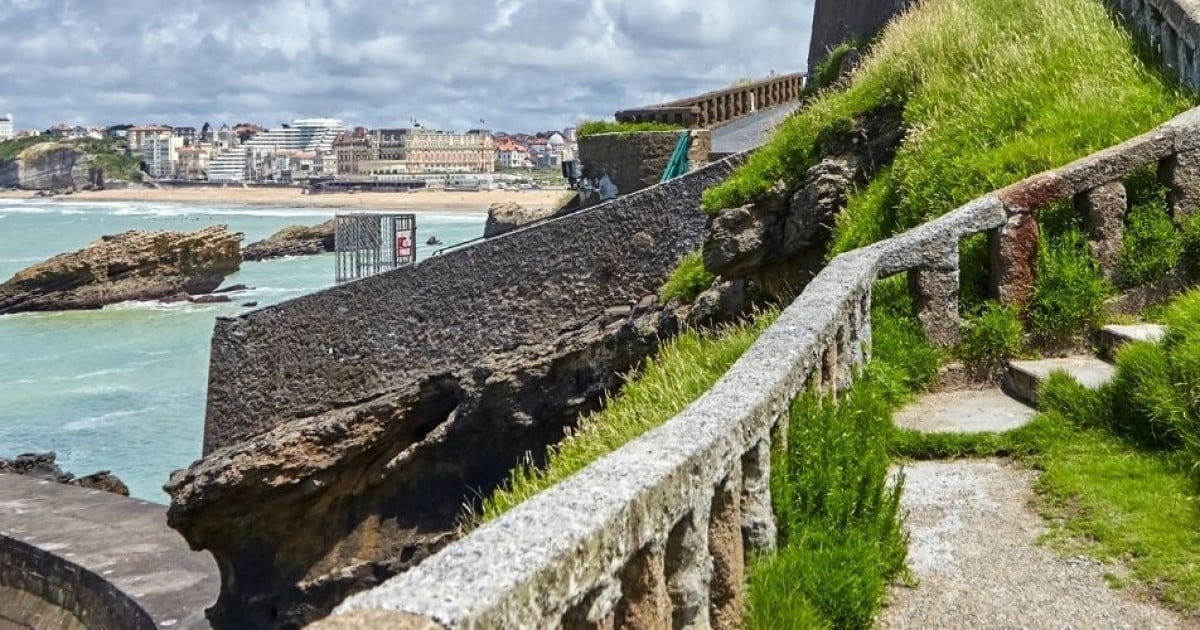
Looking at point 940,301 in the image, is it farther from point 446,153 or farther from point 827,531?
point 446,153

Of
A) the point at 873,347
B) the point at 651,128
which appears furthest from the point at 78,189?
the point at 873,347

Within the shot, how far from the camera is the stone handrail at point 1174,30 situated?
8039 millimetres

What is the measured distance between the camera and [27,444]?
27406 millimetres

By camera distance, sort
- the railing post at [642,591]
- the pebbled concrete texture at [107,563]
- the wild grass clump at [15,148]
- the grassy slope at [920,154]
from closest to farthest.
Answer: the railing post at [642,591]
the grassy slope at [920,154]
the pebbled concrete texture at [107,563]
the wild grass clump at [15,148]

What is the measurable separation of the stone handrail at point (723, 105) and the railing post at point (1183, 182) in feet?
47.4

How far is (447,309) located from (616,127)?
9.22m

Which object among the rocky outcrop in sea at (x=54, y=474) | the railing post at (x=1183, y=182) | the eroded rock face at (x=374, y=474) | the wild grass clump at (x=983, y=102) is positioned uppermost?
the wild grass clump at (x=983, y=102)

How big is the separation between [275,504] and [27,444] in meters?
17.5

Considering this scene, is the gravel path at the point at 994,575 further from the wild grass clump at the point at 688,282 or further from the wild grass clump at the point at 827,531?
the wild grass clump at the point at 688,282

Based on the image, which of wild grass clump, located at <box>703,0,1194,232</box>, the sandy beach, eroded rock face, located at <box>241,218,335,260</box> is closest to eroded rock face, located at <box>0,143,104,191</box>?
the sandy beach

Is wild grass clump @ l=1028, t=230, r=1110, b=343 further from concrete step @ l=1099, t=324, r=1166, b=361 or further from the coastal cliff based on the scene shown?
the coastal cliff

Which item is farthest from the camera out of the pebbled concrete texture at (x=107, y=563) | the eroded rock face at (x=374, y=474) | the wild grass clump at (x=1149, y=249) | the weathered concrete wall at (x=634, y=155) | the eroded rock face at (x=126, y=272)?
the eroded rock face at (x=126, y=272)

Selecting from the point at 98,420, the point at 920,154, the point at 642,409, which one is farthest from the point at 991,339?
the point at 98,420

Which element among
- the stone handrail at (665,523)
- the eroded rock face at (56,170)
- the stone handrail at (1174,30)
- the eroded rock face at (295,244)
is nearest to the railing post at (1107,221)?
the stone handrail at (665,523)
